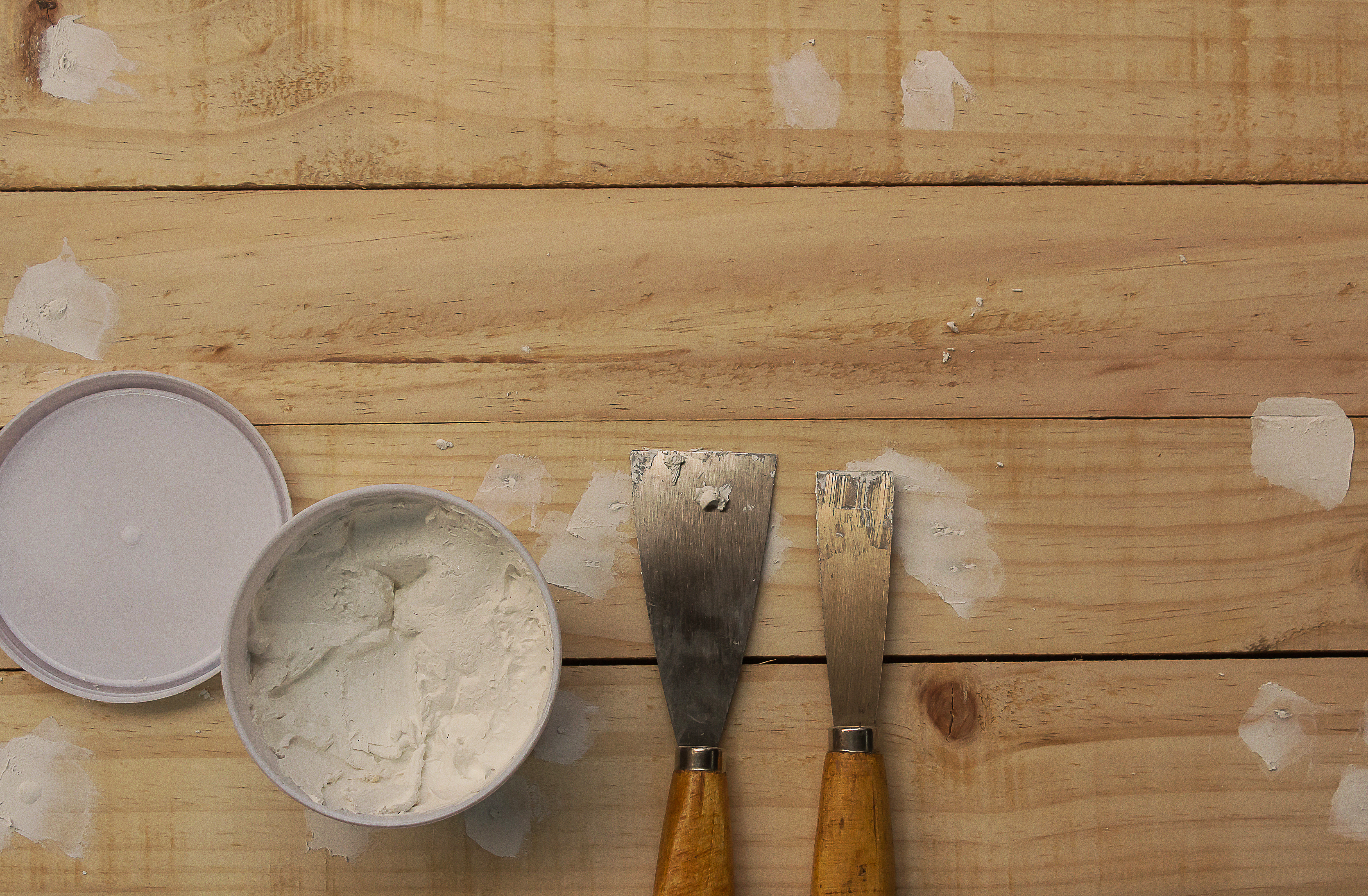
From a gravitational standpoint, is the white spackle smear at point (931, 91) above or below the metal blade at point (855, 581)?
above

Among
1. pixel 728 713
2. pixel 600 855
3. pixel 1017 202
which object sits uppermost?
pixel 1017 202

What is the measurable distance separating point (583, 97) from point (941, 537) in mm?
472

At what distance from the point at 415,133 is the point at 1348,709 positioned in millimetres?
909

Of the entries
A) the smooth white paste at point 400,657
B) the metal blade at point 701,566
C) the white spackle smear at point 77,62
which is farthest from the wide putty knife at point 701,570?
the white spackle smear at point 77,62

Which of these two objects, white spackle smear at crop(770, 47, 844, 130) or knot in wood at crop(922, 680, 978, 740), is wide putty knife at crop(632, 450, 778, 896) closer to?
knot in wood at crop(922, 680, 978, 740)

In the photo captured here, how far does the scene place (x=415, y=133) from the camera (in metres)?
0.71

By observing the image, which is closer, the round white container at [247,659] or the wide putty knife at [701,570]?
the round white container at [247,659]

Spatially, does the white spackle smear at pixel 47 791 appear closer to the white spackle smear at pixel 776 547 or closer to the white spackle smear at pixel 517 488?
the white spackle smear at pixel 517 488

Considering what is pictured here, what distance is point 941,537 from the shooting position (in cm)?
70

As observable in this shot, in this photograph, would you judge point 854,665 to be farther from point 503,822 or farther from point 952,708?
point 503,822

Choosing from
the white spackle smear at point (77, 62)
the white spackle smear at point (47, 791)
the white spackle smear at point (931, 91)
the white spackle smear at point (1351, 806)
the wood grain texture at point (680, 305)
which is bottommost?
the white spackle smear at point (1351, 806)

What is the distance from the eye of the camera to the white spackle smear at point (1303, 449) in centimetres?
71

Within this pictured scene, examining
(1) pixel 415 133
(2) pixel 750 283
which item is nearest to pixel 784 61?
(2) pixel 750 283

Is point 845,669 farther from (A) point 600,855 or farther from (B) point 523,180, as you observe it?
(B) point 523,180
